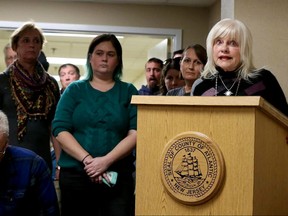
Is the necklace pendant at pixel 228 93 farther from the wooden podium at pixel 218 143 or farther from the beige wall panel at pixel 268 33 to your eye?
the beige wall panel at pixel 268 33

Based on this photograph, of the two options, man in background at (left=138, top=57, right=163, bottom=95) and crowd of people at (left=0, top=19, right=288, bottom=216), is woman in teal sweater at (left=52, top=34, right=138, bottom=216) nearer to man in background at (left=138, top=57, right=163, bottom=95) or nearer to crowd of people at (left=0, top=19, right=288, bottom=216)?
crowd of people at (left=0, top=19, right=288, bottom=216)

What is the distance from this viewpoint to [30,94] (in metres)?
2.98

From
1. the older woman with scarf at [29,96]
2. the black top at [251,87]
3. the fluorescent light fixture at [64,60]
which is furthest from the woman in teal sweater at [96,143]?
the fluorescent light fixture at [64,60]

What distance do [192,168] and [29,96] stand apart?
175cm

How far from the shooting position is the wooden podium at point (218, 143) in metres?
1.36

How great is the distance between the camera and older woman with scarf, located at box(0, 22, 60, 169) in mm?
2896

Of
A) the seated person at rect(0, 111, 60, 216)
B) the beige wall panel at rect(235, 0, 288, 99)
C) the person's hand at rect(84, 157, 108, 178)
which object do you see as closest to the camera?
the seated person at rect(0, 111, 60, 216)

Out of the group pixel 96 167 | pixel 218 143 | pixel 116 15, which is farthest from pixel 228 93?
pixel 116 15

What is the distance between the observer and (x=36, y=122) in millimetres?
2951

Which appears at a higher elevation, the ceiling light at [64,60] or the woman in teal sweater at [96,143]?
the ceiling light at [64,60]

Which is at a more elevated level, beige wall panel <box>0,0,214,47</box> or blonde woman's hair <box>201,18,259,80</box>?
beige wall panel <box>0,0,214,47</box>

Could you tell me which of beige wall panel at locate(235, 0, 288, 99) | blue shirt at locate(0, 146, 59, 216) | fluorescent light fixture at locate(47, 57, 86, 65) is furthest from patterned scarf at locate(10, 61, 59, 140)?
fluorescent light fixture at locate(47, 57, 86, 65)

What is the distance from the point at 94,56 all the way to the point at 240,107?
149 centimetres

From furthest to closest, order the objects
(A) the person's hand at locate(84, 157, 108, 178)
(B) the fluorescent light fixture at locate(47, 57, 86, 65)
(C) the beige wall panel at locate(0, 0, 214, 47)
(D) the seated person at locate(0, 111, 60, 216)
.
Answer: (B) the fluorescent light fixture at locate(47, 57, 86, 65), (C) the beige wall panel at locate(0, 0, 214, 47), (A) the person's hand at locate(84, 157, 108, 178), (D) the seated person at locate(0, 111, 60, 216)
